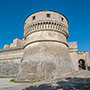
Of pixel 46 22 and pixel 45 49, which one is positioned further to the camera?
pixel 46 22

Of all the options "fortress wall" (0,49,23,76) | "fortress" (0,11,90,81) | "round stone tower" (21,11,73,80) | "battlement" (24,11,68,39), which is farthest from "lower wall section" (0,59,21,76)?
"battlement" (24,11,68,39)

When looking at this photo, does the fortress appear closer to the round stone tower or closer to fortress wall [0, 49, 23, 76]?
the round stone tower

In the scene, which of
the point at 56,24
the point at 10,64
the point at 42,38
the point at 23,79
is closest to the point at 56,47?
the point at 42,38

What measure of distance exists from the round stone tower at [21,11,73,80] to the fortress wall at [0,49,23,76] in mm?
7687

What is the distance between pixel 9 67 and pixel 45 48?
1202 centimetres

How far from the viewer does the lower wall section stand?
19.2 metres

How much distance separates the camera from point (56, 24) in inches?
498

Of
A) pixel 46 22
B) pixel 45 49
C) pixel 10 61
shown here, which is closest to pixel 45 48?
pixel 45 49

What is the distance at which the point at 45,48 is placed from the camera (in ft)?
38.1

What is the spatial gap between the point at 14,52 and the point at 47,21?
11685 mm

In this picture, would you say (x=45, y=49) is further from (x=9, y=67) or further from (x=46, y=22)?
(x=9, y=67)

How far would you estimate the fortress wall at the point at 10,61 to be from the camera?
19375mm

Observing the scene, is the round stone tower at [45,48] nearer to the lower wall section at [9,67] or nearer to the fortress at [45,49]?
the fortress at [45,49]

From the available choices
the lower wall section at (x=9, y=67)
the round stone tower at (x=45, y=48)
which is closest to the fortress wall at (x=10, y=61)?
the lower wall section at (x=9, y=67)
